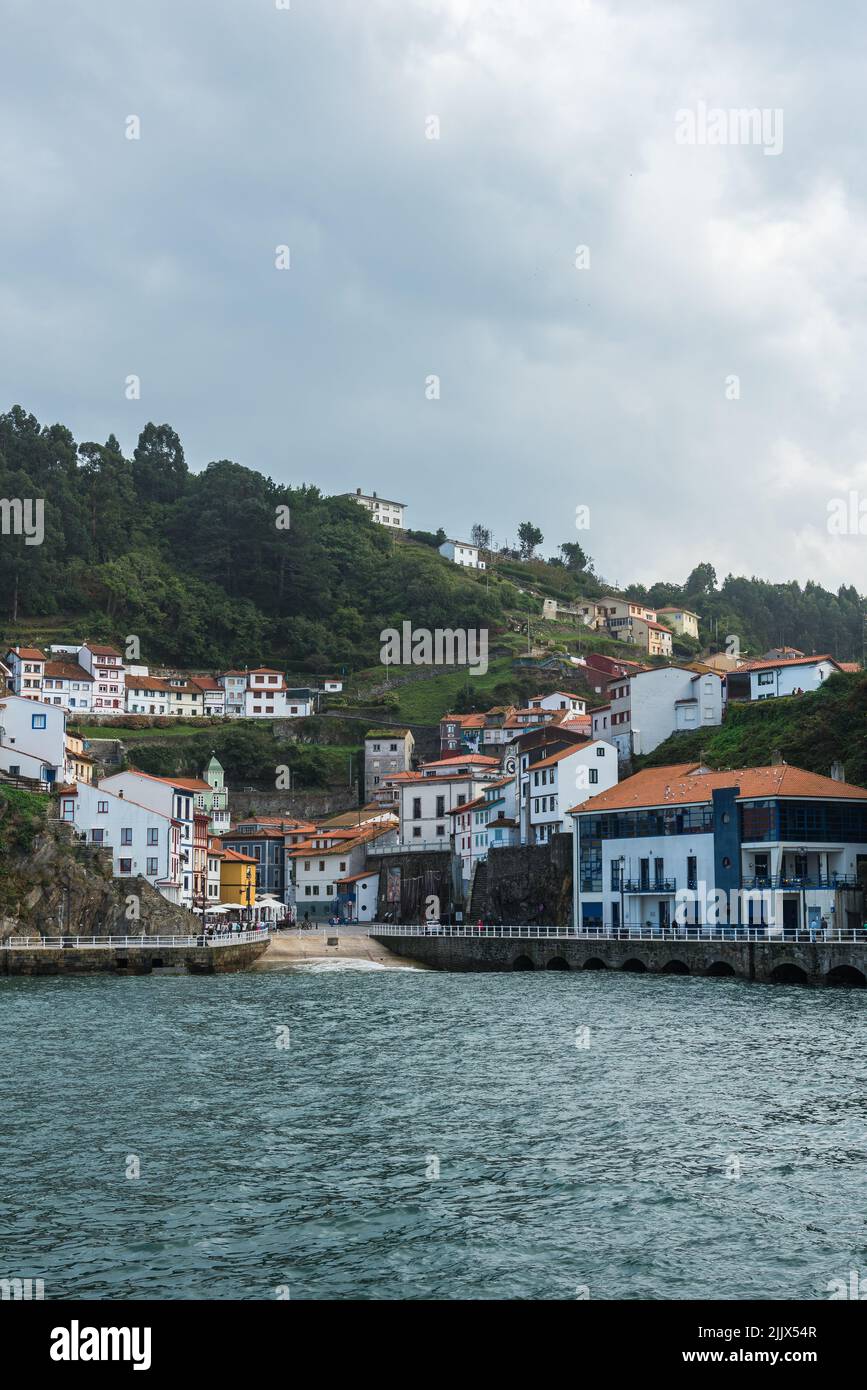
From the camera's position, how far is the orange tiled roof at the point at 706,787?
2992 inches

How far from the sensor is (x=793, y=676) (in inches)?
4336

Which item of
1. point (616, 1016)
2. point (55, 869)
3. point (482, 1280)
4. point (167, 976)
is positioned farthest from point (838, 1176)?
point (55, 869)

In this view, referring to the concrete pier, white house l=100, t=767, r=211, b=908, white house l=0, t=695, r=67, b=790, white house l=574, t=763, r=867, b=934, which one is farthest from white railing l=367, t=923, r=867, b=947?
white house l=0, t=695, r=67, b=790

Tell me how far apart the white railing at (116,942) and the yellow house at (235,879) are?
36.8 metres

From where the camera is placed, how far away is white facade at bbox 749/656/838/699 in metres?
109

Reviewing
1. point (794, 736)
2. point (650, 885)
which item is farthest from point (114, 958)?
point (794, 736)

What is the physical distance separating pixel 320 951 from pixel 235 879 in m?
36.8

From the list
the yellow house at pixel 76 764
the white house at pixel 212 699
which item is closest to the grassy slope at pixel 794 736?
the yellow house at pixel 76 764

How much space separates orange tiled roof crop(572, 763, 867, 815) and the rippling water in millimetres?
24953

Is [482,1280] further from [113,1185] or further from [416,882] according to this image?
[416,882]

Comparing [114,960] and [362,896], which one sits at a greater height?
[362,896]

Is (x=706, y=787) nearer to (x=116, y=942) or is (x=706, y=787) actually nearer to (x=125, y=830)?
(x=116, y=942)

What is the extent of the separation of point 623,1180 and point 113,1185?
953 centimetres
